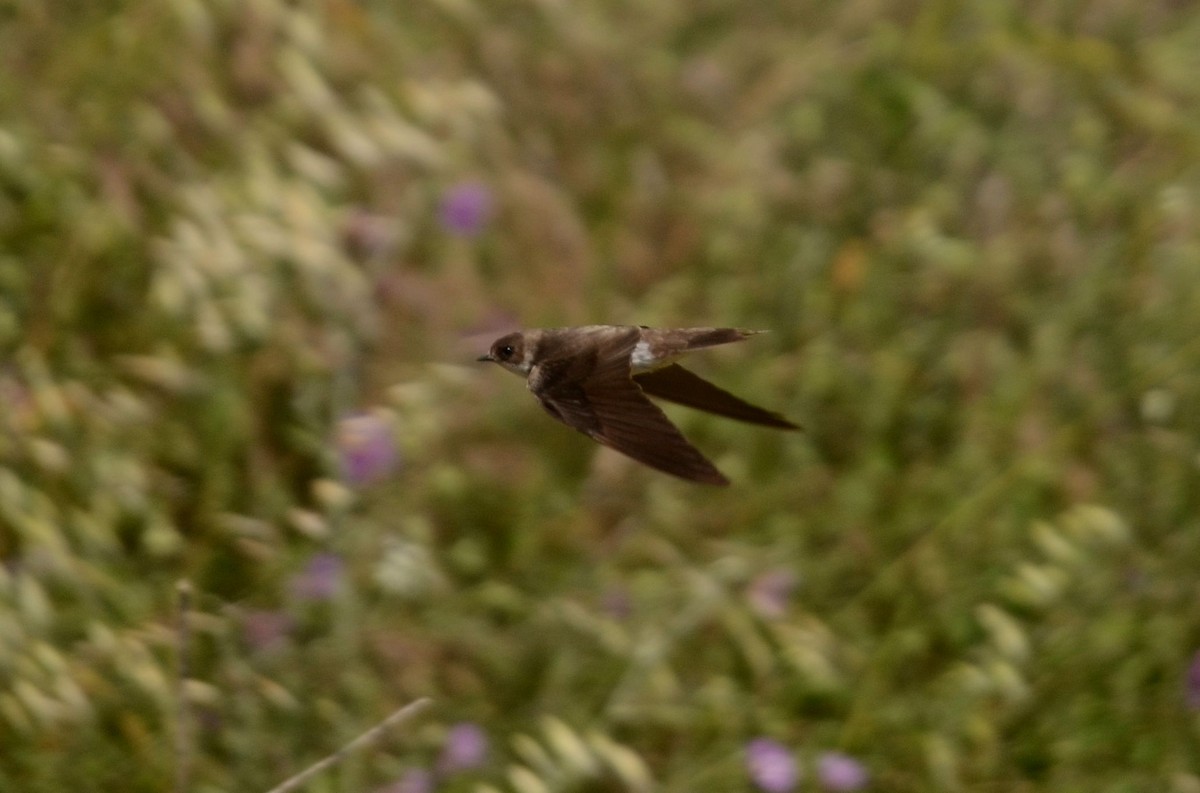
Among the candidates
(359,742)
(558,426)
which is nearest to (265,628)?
(558,426)

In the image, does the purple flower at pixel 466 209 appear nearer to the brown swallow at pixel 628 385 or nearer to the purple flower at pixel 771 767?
the purple flower at pixel 771 767

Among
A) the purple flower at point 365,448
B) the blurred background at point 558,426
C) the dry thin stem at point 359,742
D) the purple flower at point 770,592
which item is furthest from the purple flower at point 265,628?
the purple flower at point 770,592

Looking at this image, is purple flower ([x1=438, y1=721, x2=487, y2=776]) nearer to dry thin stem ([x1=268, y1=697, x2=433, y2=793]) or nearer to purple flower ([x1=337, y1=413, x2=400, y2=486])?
purple flower ([x1=337, y1=413, x2=400, y2=486])

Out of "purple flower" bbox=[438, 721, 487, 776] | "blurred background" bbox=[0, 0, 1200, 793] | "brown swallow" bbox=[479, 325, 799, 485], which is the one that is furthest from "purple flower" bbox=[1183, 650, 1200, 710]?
"brown swallow" bbox=[479, 325, 799, 485]

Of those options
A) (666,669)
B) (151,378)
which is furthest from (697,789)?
(151,378)

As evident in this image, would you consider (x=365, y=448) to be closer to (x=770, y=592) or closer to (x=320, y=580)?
(x=320, y=580)

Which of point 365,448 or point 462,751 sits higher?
point 365,448

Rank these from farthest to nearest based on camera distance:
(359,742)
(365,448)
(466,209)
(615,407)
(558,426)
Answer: (466,209) < (558,426) < (365,448) < (359,742) < (615,407)
